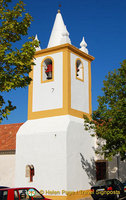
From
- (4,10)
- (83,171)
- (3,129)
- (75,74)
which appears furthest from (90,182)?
(4,10)

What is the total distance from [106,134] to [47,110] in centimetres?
605

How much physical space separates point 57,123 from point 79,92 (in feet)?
11.5

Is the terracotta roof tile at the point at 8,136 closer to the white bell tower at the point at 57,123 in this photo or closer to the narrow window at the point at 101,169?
the white bell tower at the point at 57,123

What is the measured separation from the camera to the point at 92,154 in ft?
73.7

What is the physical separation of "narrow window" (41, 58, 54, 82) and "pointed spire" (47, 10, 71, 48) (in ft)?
4.51

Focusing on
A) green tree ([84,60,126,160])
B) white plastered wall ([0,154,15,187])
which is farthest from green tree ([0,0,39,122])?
white plastered wall ([0,154,15,187])

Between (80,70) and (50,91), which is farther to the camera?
(80,70)

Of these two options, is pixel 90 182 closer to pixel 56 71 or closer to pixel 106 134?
pixel 106 134

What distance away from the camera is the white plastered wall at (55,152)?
19.7 m

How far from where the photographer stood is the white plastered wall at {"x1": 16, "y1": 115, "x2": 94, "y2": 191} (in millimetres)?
19734

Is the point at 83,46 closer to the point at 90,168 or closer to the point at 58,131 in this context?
the point at 58,131

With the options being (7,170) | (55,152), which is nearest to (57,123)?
(55,152)

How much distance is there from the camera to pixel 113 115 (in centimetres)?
1769

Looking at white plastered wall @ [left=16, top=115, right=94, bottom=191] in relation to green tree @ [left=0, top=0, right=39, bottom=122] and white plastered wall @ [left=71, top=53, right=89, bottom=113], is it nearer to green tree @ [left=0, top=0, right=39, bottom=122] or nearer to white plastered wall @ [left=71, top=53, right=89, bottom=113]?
white plastered wall @ [left=71, top=53, right=89, bottom=113]
